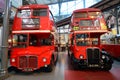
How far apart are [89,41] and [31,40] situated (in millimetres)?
3255

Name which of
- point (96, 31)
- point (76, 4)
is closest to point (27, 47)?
point (96, 31)

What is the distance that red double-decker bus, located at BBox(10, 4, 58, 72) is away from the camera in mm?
9344

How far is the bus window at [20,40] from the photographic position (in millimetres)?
10102

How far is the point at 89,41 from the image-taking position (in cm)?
1100

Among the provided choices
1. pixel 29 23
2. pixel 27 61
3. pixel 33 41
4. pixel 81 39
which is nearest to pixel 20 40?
pixel 33 41

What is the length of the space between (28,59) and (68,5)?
29.2m

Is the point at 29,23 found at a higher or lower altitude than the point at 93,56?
higher

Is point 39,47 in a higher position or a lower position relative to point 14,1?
lower

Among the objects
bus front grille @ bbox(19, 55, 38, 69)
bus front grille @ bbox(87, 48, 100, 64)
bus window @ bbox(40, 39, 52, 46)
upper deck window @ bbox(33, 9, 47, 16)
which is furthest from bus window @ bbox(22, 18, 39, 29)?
bus front grille @ bbox(87, 48, 100, 64)

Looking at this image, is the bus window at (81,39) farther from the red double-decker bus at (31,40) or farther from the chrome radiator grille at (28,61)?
the chrome radiator grille at (28,61)

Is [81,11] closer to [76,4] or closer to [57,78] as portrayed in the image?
[57,78]

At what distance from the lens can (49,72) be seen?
1018cm

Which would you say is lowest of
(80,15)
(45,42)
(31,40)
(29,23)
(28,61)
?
(28,61)

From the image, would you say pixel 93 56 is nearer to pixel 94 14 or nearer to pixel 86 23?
pixel 86 23
